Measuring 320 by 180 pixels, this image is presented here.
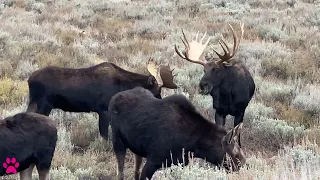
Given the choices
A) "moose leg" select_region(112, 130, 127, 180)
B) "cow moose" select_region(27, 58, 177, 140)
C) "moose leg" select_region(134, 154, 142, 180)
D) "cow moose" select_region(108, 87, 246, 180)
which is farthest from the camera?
"cow moose" select_region(27, 58, 177, 140)

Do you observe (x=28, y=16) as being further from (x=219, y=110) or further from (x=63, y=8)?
(x=219, y=110)

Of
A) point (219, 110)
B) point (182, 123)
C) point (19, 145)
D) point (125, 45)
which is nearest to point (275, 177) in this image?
point (182, 123)

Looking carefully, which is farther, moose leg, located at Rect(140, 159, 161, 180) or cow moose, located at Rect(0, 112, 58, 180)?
moose leg, located at Rect(140, 159, 161, 180)

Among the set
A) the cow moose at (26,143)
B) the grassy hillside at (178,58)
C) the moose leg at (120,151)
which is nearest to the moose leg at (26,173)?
the cow moose at (26,143)

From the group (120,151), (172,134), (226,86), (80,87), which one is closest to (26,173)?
(120,151)

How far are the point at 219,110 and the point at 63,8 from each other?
15764 mm

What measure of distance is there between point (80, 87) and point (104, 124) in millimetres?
764

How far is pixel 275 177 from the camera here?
5.00 metres

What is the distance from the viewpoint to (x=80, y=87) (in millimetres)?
9000

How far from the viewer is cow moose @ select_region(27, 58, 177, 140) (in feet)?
28.9

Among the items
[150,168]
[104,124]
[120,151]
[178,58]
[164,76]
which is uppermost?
[164,76]

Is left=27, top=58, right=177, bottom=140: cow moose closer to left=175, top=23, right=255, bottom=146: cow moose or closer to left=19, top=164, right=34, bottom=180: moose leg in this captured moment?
left=175, top=23, right=255, bottom=146: cow moose

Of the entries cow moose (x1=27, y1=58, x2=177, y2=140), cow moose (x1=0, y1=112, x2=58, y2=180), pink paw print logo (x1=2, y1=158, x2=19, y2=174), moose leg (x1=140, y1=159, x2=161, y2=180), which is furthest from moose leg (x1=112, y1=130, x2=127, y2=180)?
cow moose (x1=27, y1=58, x2=177, y2=140)

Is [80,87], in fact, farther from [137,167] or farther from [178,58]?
[178,58]
